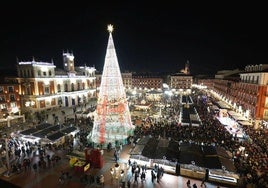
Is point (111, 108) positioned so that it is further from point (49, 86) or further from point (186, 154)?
point (49, 86)

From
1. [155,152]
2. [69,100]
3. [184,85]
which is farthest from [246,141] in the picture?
[184,85]

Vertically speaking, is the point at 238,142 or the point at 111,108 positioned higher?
the point at 111,108

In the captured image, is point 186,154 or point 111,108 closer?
point 186,154

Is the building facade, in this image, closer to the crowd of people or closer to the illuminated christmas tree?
the illuminated christmas tree

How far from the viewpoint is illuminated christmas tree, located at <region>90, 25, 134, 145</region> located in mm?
21469

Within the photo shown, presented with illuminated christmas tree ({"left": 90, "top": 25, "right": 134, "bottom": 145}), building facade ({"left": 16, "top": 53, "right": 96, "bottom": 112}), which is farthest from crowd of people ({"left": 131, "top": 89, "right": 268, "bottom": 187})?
building facade ({"left": 16, "top": 53, "right": 96, "bottom": 112})

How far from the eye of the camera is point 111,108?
22.6 metres

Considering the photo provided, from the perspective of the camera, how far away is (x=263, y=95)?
1273 inches

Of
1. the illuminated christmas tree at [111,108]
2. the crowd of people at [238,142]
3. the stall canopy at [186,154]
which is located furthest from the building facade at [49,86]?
the stall canopy at [186,154]

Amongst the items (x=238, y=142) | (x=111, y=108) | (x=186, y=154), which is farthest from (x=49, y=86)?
(x=238, y=142)

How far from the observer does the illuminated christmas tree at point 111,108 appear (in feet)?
70.4

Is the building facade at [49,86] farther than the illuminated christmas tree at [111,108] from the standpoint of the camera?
Yes

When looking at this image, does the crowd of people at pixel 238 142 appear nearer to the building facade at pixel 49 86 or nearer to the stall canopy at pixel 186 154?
the stall canopy at pixel 186 154

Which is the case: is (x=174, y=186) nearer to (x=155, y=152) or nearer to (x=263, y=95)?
(x=155, y=152)
